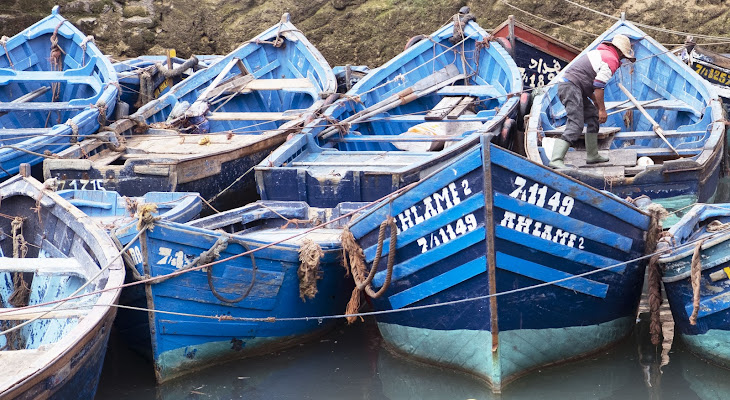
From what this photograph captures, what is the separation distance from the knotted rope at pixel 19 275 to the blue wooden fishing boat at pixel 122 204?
516mm

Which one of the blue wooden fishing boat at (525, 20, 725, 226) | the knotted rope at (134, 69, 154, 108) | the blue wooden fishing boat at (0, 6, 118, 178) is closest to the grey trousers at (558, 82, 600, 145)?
the blue wooden fishing boat at (525, 20, 725, 226)

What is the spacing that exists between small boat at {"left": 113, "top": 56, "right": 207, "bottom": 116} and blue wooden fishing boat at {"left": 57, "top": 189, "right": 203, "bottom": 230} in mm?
4183

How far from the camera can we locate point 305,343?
25.0 ft

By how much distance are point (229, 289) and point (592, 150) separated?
149 inches

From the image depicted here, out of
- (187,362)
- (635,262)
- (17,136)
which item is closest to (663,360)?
(635,262)

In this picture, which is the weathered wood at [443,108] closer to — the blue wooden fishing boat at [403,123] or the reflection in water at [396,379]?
the blue wooden fishing boat at [403,123]

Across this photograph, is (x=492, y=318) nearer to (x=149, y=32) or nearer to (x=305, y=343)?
(x=305, y=343)

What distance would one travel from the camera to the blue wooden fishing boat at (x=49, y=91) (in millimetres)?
9547

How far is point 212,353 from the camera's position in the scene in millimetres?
7137

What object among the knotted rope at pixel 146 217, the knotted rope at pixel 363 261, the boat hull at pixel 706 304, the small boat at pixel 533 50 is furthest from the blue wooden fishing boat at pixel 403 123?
the boat hull at pixel 706 304

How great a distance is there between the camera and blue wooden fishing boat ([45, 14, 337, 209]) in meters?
8.82

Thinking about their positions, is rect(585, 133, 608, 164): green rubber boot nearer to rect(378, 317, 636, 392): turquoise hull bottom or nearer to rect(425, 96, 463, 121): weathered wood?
rect(425, 96, 463, 121): weathered wood

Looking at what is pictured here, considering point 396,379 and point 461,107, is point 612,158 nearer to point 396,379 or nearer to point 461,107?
point 461,107

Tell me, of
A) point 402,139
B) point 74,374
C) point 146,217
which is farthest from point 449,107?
point 74,374
